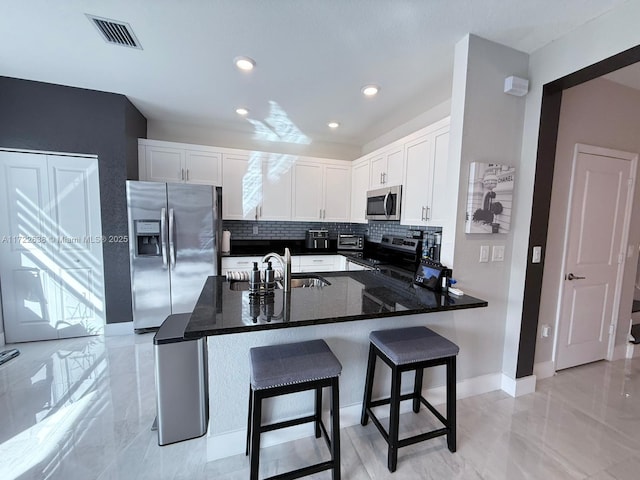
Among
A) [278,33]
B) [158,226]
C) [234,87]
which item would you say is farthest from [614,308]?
[158,226]

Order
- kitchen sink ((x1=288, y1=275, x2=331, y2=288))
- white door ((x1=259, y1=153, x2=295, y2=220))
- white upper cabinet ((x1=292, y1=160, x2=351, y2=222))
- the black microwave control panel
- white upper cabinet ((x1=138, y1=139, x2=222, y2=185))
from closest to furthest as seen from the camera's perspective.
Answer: the black microwave control panel
kitchen sink ((x1=288, y1=275, x2=331, y2=288))
white upper cabinet ((x1=138, y1=139, x2=222, y2=185))
white door ((x1=259, y1=153, x2=295, y2=220))
white upper cabinet ((x1=292, y1=160, x2=351, y2=222))

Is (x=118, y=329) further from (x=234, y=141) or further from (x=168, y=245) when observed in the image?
(x=234, y=141)

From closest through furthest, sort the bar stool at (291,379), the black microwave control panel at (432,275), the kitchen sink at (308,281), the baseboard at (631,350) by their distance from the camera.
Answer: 1. the bar stool at (291,379)
2. the black microwave control panel at (432,275)
3. the kitchen sink at (308,281)
4. the baseboard at (631,350)

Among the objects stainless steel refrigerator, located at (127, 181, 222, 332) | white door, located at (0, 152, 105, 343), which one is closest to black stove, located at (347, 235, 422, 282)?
stainless steel refrigerator, located at (127, 181, 222, 332)

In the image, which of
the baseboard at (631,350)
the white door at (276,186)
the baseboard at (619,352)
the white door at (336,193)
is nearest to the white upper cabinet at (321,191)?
the white door at (336,193)

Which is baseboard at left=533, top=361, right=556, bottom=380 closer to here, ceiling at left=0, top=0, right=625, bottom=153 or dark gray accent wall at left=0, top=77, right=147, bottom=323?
ceiling at left=0, top=0, right=625, bottom=153

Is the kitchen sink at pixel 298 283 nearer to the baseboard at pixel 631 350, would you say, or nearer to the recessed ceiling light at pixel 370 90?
the recessed ceiling light at pixel 370 90

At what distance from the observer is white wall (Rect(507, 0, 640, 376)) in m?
1.52

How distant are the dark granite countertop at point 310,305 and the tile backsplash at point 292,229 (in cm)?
193

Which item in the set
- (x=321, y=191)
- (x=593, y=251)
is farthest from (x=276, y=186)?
(x=593, y=251)

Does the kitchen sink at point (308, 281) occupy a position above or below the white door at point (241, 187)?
below

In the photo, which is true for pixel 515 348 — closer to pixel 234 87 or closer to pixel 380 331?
pixel 380 331

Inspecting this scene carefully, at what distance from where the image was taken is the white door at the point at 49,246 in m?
2.78

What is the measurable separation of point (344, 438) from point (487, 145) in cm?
225
